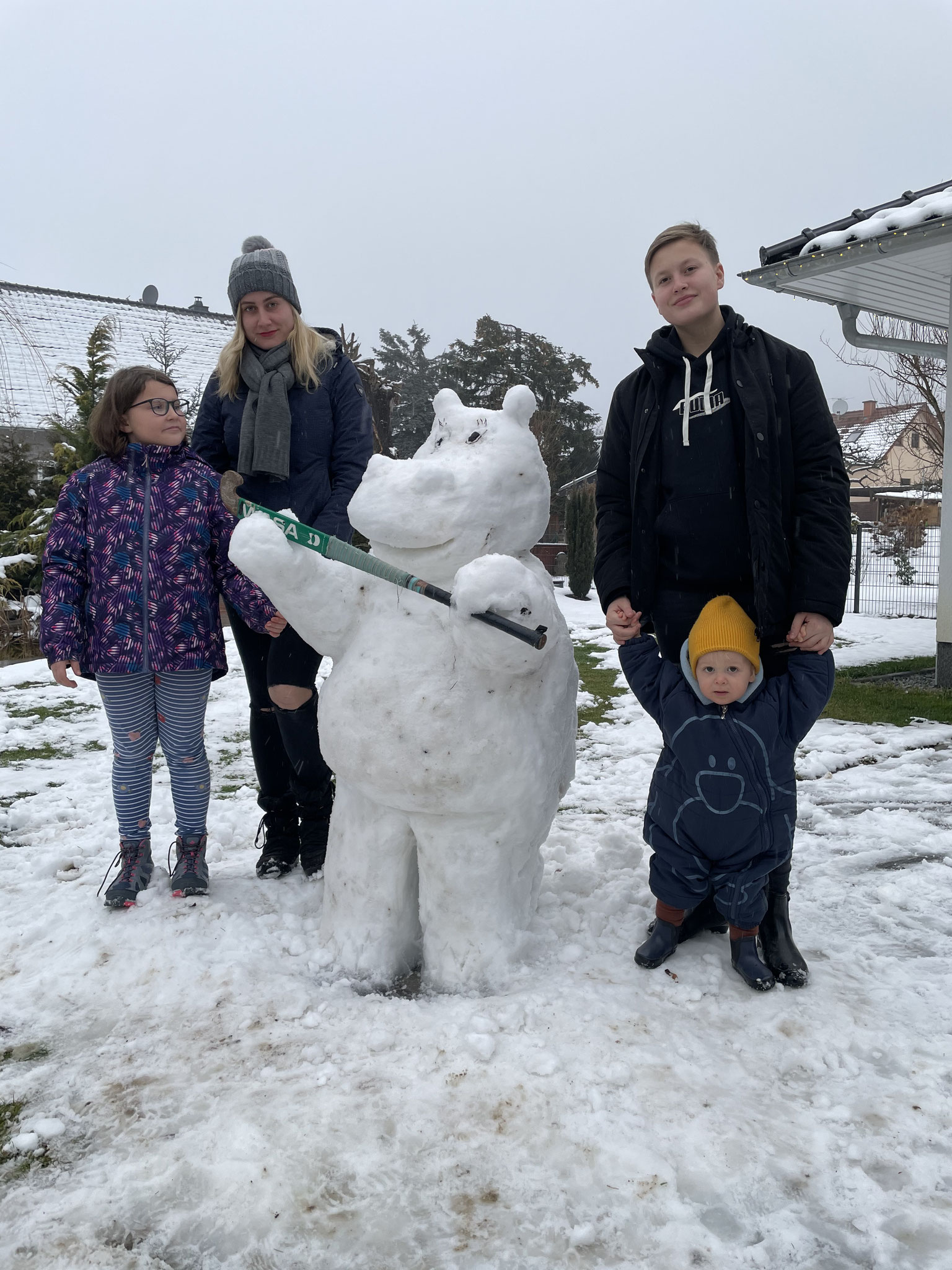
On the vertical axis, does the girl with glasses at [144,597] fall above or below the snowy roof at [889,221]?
below

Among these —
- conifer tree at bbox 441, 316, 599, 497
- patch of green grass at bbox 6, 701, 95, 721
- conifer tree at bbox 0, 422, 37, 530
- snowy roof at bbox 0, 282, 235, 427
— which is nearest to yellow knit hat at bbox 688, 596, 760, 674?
patch of green grass at bbox 6, 701, 95, 721

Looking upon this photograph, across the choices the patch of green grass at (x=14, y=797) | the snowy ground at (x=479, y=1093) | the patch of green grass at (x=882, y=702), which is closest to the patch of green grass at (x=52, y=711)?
the patch of green grass at (x=14, y=797)

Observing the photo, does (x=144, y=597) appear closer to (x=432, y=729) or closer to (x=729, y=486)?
(x=432, y=729)

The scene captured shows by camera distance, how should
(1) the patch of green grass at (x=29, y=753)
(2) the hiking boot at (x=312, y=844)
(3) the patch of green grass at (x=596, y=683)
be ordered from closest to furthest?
(2) the hiking boot at (x=312, y=844) → (1) the patch of green grass at (x=29, y=753) → (3) the patch of green grass at (x=596, y=683)

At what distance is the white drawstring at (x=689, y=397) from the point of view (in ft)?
7.66

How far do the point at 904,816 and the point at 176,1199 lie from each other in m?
3.11

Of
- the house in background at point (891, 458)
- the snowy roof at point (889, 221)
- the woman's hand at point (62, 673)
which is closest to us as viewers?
the woman's hand at point (62, 673)

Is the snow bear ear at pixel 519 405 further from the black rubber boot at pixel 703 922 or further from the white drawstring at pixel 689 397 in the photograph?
the black rubber boot at pixel 703 922

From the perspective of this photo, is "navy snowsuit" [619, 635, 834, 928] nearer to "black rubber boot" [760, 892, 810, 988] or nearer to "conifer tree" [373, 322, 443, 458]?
"black rubber boot" [760, 892, 810, 988]

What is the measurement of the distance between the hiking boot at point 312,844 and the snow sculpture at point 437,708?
0.57 metres

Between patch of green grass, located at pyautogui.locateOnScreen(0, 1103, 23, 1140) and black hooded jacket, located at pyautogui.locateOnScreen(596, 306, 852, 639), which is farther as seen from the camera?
black hooded jacket, located at pyautogui.locateOnScreen(596, 306, 852, 639)

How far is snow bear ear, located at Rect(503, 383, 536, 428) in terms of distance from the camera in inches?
89.9

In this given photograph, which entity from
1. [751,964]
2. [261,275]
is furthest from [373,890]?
[261,275]

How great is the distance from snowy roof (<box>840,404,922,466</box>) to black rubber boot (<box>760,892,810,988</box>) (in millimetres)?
14690
